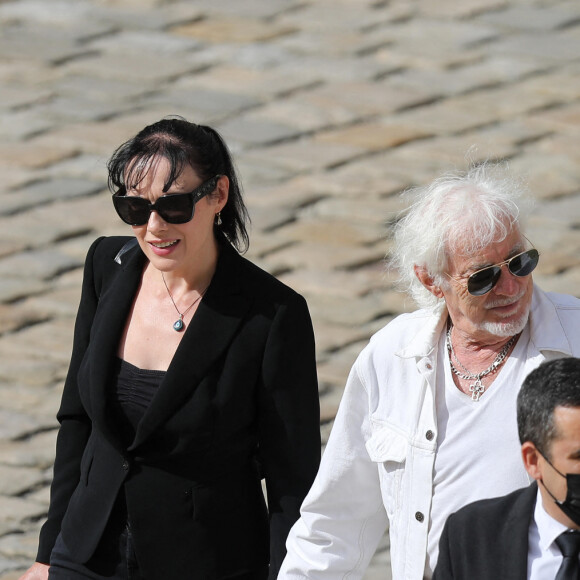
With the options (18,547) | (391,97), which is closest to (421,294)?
(18,547)

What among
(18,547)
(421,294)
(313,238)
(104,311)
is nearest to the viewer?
(421,294)

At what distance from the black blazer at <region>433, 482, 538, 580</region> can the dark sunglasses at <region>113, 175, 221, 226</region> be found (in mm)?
970

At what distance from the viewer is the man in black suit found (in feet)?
7.56

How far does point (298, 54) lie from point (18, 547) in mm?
3720

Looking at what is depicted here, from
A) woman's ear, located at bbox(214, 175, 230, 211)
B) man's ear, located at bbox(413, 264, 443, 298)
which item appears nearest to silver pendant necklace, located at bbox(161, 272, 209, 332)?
woman's ear, located at bbox(214, 175, 230, 211)

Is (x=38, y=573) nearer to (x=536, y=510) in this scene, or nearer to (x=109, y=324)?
(x=109, y=324)

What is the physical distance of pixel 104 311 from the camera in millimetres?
3250

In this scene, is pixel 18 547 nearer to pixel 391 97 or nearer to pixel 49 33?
pixel 391 97

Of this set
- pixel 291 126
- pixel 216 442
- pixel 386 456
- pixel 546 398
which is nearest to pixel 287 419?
pixel 216 442

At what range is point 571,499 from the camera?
2.30m

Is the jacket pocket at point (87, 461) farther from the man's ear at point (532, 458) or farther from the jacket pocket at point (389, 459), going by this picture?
the man's ear at point (532, 458)

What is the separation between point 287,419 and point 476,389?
0.50m

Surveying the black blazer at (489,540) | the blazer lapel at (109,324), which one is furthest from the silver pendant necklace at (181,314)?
the black blazer at (489,540)

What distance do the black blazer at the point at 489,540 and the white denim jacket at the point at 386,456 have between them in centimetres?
26
